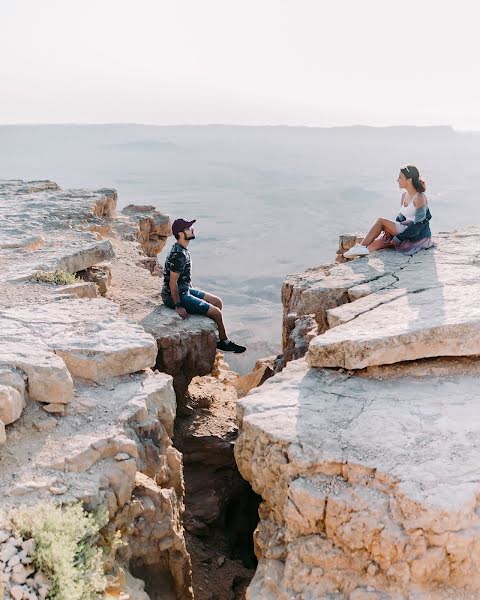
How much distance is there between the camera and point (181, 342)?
6.06 meters

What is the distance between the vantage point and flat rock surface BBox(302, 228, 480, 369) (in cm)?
430

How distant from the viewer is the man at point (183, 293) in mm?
6027

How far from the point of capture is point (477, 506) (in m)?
3.12

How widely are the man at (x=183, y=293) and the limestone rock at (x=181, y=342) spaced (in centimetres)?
9

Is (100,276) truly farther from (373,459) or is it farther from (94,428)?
(373,459)

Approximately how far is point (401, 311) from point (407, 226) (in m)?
2.41

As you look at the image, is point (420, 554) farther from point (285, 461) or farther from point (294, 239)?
point (294, 239)

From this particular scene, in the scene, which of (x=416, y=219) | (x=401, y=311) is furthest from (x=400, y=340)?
(x=416, y=219)

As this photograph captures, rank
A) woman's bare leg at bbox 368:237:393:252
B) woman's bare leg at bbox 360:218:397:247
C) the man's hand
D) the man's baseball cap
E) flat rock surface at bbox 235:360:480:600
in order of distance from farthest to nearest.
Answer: woman's bare leg at bbox 368:237:393:252 < woman's bare leg at bbox 360:218:397:247 < the man's hand < the man's baseball cap < flat rock surface at bbox 235:360:480:600

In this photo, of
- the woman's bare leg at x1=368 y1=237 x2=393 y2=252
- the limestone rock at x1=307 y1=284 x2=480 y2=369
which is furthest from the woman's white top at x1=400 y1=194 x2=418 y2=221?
the limestone rock at x1=307 y1=284 x2=480 y2=369

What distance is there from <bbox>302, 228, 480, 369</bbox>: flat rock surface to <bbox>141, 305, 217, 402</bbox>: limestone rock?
1216 mm

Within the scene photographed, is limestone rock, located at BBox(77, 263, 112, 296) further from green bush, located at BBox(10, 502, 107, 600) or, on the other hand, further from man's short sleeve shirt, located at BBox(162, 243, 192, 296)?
green bush, located at BBox(10, 502, 107, 600)

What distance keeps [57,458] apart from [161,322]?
2.84 m

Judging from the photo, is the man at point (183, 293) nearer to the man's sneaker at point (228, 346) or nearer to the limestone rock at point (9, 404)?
the man's sneaker at point (228, 346)
